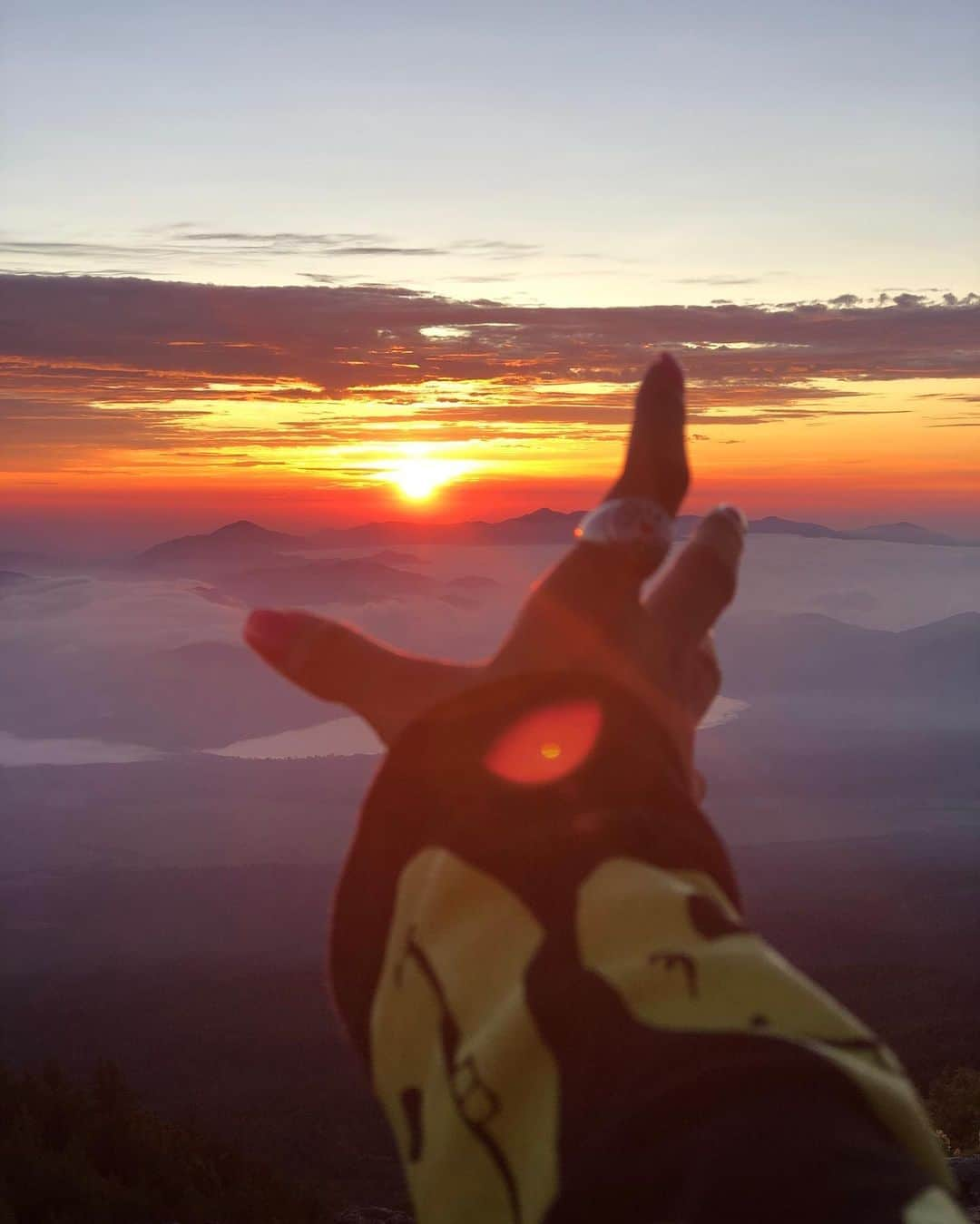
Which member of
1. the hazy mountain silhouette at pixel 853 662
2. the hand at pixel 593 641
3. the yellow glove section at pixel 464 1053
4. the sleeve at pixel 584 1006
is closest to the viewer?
the sleeve at pixel 584 1006

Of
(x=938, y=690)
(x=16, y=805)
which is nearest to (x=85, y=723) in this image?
(x=16, y=805)

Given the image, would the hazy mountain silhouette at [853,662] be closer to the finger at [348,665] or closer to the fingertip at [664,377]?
the fingertip at [664,377]

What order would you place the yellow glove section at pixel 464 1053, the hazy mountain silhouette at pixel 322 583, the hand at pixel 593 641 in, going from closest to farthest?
the yellow glove section at pixel 464 1053
the hand at pixel 593 641
the hazy mountain silhouette at pixel 322 583

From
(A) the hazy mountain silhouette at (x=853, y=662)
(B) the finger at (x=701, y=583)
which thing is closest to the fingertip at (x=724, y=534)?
(B) the finger at (x=701, y=583)

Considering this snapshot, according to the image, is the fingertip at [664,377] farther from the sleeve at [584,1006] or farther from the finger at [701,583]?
the sleeve at [584,1006]

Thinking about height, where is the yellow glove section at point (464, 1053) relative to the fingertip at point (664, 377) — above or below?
below

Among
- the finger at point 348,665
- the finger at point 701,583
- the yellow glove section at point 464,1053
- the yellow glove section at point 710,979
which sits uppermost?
the finger at point 701,583

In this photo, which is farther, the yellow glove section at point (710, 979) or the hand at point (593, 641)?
the hand at point (593, 641)
